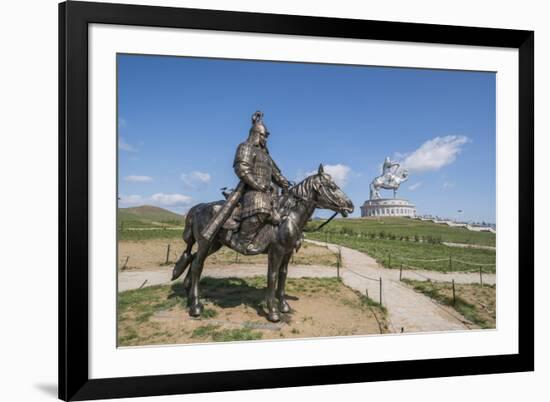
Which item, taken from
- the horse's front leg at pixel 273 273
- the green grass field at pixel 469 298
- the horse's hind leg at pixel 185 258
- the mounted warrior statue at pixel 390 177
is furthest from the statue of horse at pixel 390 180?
the horse's hind leg at pixel 185 258

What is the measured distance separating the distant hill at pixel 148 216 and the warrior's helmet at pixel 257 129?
1.31 m

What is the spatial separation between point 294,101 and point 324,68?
53 cm

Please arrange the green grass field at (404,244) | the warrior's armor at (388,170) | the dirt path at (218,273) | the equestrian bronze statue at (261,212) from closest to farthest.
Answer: the dirt path at (218,273) < the equestrian bronze statue at (261,212) < the warrior's armor at (388,170) < the green grass field at (404,244)

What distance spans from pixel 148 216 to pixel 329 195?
2.09m

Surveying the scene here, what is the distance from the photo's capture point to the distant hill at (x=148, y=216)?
202 inches

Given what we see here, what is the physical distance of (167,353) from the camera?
4.64 metres

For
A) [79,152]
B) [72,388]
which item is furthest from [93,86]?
[72,388]

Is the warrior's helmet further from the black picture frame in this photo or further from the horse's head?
the black picture frame

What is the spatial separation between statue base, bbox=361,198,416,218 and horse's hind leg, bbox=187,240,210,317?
7.21 feet

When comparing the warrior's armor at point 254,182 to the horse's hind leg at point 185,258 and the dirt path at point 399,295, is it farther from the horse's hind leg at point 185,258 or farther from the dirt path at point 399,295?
the dirt path at point 399,295

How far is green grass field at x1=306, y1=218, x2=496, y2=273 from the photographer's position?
6.38 m

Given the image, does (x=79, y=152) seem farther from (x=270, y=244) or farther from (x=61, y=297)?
(x=270, y=244)

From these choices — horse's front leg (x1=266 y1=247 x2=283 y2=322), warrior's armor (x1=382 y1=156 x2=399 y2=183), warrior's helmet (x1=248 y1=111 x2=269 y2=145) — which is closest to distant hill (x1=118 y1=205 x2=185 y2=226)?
horse's front leg (x1=266 y1=247 x2=283 y2=322)

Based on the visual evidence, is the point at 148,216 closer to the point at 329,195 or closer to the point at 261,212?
the point at 261,212
